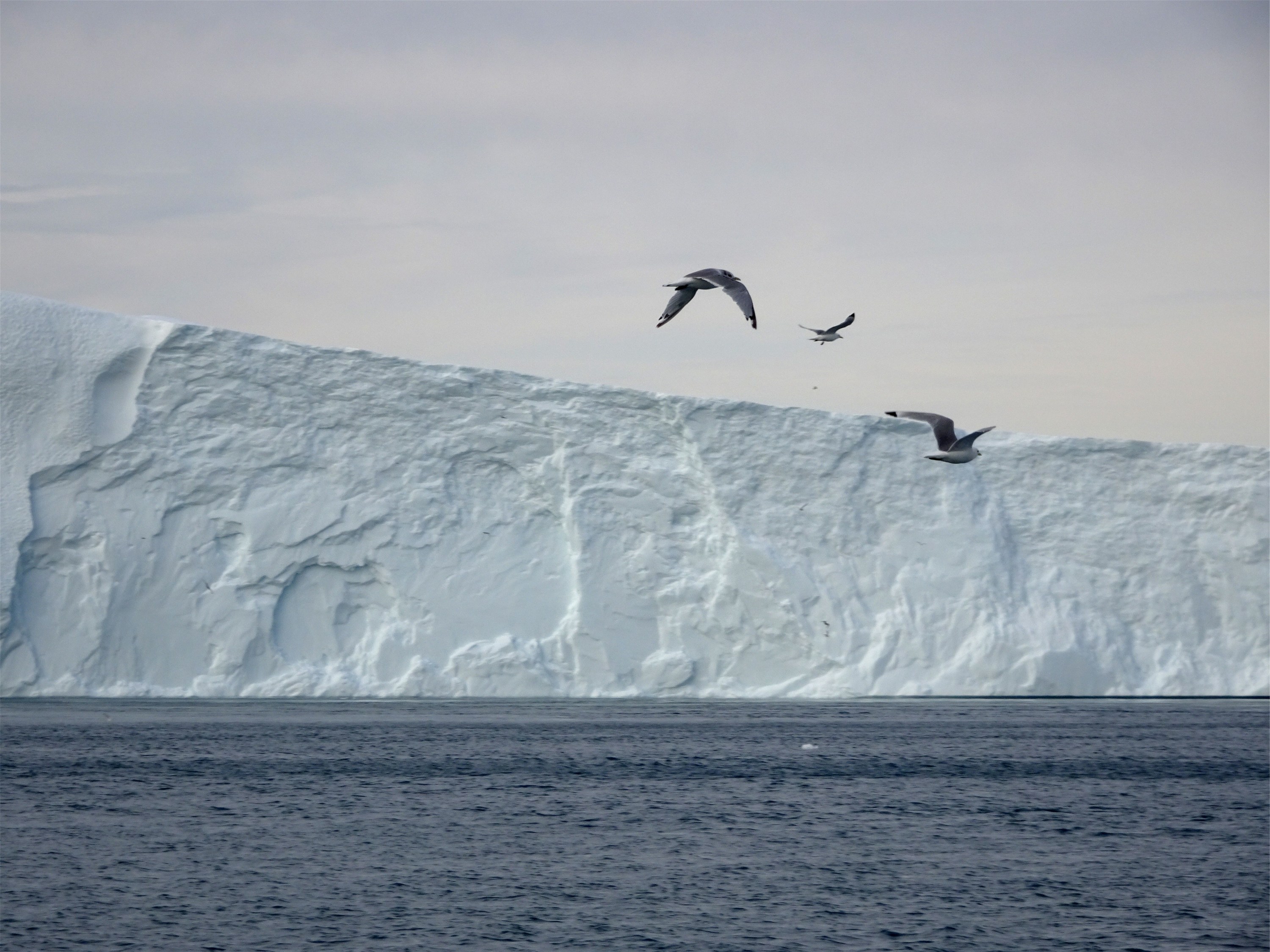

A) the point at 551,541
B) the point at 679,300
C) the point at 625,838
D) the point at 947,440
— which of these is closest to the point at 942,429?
the point at 947,440

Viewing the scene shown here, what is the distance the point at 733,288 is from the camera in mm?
10172

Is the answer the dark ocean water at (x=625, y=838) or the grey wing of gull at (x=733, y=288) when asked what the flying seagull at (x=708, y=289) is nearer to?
the grey wing of gull at (x=733, y=288)

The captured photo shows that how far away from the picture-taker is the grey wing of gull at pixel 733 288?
9.85 meters

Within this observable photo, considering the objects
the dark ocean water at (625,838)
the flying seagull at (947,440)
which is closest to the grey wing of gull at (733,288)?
the flying seagull at (947,440)

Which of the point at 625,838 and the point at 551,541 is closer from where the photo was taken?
the point at 625,838

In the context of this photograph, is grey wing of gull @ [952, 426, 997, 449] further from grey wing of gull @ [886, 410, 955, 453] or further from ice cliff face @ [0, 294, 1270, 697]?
ice cliff face @ [0, 294, 1270, 697]

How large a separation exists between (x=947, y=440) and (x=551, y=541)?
23042 millimetres

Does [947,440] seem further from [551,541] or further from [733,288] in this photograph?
[551,541]

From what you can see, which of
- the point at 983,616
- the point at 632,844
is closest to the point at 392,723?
the point at 983,616

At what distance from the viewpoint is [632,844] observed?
18.3 m

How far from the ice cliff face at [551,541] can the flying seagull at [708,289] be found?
79.1ft

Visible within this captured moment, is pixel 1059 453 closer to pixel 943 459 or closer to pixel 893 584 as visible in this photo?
pixel 893 584

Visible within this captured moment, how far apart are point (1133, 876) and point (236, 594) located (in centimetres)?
2217

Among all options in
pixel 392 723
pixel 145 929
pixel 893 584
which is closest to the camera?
pixel 145 929
